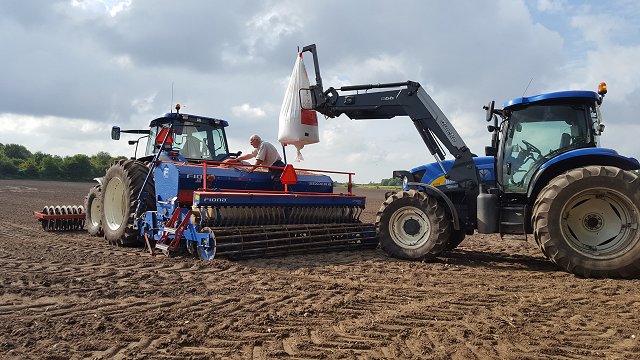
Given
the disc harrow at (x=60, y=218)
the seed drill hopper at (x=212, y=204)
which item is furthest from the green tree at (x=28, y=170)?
the seed drill hopper at (x=212, y=204)

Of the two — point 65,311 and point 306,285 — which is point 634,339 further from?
point 65,311

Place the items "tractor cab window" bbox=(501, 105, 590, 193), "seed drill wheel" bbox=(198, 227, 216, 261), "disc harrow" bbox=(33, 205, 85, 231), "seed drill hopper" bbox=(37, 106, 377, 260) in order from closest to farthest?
"tractor cab window" bbox=(501, 105, 590, 193), "seed drill wheel" bbox=(198, 227, 216, 261), "seed drill hopper" bbox=(37, 106, 377, 260), "disc harrow" bbox=(33, 205, 85, 231)

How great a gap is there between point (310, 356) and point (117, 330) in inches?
63.3

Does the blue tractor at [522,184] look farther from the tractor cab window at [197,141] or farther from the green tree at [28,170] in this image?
the green tree at [28,170]

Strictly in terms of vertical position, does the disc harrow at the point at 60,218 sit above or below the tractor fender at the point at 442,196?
below

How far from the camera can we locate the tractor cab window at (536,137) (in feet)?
22.5

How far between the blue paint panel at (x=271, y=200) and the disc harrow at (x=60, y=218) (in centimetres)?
604

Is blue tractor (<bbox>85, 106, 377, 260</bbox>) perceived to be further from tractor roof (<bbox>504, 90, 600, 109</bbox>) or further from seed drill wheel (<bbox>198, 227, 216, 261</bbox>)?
tractor roof (<bbox>504, 90, 600, 109</bbox>)

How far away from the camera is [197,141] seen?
34.0ft

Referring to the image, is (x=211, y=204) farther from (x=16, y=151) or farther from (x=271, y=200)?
(x=16, y=151)

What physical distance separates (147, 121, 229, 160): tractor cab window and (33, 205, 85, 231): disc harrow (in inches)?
117

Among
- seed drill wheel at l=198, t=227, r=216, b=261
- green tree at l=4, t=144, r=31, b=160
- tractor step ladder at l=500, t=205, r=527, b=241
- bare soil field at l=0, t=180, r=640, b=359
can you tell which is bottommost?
bare soil field at l=0, t=180, r=640, b=359

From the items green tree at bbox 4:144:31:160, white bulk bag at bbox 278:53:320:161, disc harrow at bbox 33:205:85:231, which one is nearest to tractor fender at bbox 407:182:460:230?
white bulk bag at bbox 278:53:320:161

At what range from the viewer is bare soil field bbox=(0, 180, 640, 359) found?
→ 3.61 m
